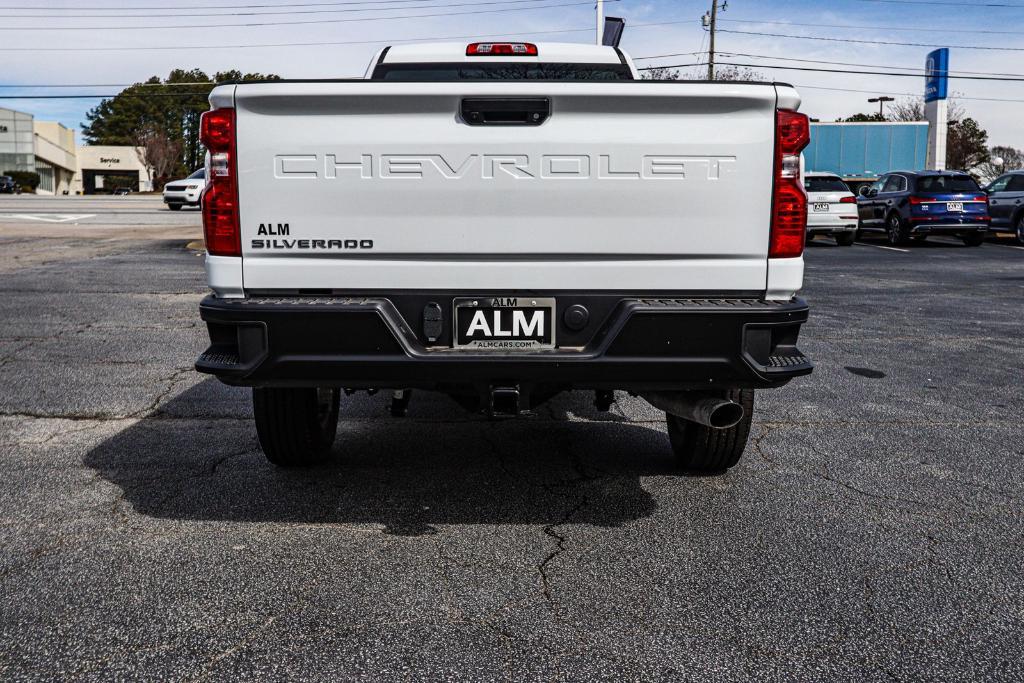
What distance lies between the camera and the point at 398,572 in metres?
3.47

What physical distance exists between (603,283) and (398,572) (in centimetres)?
127

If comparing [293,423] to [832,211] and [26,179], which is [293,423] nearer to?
[832,211]

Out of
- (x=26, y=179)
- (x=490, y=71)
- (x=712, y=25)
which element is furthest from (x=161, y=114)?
(x=490, y=71)

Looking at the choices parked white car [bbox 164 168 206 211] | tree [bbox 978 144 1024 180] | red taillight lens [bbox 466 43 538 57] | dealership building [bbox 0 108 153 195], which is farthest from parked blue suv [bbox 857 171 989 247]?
dealership building [bbox 0 108 153 195]

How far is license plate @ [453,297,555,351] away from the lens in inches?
140

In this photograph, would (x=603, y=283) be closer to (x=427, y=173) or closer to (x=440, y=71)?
(x=427, y=173)

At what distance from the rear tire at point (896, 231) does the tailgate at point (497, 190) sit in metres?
20.3

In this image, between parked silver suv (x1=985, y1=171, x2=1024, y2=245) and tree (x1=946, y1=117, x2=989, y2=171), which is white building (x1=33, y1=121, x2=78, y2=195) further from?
parked silver suv (x1=985, y1=171, x2=1024, y2=245)

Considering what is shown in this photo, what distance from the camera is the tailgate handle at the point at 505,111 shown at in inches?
138

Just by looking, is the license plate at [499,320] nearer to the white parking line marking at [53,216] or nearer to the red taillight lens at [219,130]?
the red taillight lens at [219,130]

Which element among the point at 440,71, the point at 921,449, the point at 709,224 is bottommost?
the point at 921,449

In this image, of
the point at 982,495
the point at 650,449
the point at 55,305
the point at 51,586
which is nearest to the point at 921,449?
the point at 982,495

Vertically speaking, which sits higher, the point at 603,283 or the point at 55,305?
the point at 603,283

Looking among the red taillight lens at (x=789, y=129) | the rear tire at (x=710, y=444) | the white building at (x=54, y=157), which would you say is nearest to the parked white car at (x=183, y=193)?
the rear tire at (x=710, y=444)
